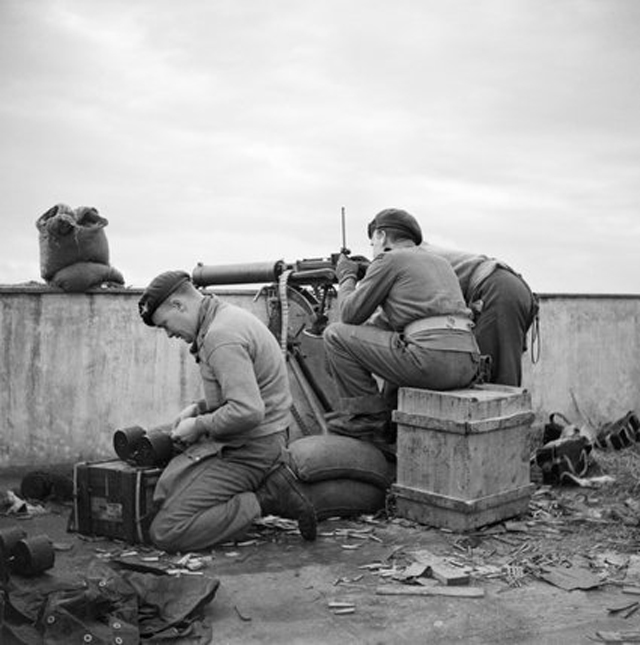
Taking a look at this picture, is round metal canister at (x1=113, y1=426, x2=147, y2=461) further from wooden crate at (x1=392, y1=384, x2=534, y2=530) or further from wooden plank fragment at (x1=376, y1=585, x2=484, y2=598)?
wooden plank fragment at (x1=376, y1=585, x2=484, y2=598)

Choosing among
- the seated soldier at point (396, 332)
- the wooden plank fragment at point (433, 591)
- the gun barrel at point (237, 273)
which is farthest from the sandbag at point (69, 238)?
the wooden plank fragment at point (433, 591)

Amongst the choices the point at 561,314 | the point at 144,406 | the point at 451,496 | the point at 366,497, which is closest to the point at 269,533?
the point at 366,497

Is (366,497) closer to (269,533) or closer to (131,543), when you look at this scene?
(269,533)

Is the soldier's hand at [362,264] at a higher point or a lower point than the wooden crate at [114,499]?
higher

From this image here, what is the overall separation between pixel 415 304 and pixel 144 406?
3012 mm


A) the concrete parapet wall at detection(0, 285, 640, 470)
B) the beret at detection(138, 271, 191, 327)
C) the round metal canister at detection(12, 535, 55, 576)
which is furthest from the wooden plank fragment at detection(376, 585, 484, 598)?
the concrete parapet wall at detection(0, 285, 640, 470)

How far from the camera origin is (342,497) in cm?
641

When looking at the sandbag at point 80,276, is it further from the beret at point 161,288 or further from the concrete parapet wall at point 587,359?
the concrete parapet wall at point 587,359

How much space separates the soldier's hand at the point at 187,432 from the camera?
228 inches

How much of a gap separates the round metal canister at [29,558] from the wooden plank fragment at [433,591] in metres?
1.69

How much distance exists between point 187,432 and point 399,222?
7.69 ft

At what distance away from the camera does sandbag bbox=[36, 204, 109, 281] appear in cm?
844

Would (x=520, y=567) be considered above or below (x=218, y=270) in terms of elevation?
below

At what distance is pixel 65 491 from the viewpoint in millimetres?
7055
